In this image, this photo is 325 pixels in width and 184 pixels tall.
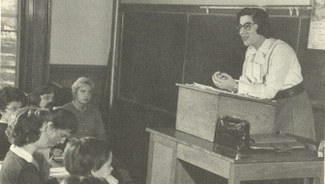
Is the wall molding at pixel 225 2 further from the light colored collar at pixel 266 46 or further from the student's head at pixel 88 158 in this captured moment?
the student's head at pixel 88 158

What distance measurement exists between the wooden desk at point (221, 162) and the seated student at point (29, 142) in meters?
0.77

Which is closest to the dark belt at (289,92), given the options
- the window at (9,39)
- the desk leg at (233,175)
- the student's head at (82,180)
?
the desk leg at (233,175)

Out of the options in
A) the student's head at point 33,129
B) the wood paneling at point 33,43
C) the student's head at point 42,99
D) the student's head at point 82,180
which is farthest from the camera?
the wood paneling at point 33,43

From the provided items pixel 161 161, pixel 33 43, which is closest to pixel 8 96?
pixel 161 161

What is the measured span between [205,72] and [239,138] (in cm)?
190

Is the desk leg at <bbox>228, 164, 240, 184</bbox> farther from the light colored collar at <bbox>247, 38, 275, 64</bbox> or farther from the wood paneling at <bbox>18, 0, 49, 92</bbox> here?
the wood paneling at <bbox>18, 0, 49, 92</bbox>

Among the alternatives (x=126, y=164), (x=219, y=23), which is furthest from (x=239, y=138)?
(x=126, y=164)

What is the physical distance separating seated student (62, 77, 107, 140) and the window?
4.47 ft

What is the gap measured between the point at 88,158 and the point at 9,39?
12.9ft

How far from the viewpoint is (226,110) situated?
3508 mm

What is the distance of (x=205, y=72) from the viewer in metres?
5.09

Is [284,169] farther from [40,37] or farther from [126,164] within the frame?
[40,37]

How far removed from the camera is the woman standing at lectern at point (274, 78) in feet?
12.1

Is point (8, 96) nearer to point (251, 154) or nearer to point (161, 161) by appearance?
point (161, 161)
